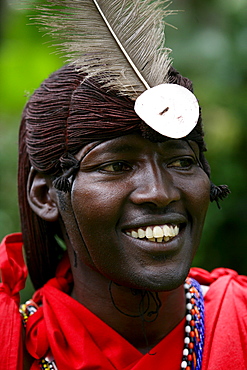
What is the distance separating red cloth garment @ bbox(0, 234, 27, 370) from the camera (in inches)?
82.5

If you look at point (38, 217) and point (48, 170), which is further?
point (38, 217)

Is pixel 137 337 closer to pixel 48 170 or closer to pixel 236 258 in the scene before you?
pixel 48 170

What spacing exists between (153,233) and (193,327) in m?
0.56

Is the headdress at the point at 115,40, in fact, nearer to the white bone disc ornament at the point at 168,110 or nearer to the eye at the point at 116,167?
the white bone disc ornament at the point at 168,110

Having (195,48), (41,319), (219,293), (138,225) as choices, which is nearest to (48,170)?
(138,225)

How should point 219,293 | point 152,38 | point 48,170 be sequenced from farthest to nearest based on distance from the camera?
point 219,293 → point 48,170 → point 152,38

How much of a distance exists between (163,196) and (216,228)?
2.51 m

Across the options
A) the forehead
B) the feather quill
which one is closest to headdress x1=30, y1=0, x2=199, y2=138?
the feather quill

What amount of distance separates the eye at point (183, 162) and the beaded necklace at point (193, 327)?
2.03 ft

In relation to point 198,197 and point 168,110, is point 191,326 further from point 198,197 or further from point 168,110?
point 168,110

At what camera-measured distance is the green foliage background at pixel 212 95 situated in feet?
13.9

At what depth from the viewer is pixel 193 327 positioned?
2.28 metres

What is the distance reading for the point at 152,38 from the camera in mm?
2074

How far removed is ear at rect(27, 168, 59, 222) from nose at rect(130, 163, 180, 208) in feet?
1.61
